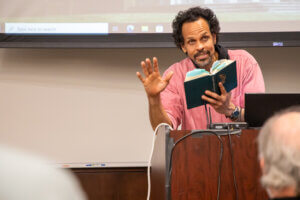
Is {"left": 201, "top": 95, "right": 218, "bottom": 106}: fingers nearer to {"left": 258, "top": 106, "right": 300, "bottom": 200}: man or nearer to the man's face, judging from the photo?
the man's face

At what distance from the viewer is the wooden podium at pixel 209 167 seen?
154 centimetres

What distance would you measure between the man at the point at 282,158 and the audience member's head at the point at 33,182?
A: 1.16ft

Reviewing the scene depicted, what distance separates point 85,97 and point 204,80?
4.91ft

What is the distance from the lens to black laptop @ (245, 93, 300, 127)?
1629 millimetres

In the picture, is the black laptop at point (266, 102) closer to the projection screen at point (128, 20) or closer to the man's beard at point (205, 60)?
the man's beard at point (205, 60)

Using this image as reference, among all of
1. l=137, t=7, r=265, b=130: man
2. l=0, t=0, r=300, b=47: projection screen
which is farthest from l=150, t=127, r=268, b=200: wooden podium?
l=0, t=0, r=300, b=47: projection screen

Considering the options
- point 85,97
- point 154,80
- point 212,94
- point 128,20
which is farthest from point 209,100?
point 85,97

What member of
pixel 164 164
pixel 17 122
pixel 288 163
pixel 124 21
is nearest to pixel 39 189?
pixel 288 163

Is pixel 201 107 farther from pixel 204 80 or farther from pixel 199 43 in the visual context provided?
pixel 204 80

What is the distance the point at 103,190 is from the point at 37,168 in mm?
2510

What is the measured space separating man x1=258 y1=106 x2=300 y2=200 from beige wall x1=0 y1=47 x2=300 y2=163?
2343 mm

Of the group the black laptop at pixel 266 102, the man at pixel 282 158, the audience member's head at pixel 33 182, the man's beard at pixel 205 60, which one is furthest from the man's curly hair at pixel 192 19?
the audience member's head at pixel 33 182

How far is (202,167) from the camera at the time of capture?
1.57m

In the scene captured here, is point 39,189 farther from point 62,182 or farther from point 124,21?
point 124,21
